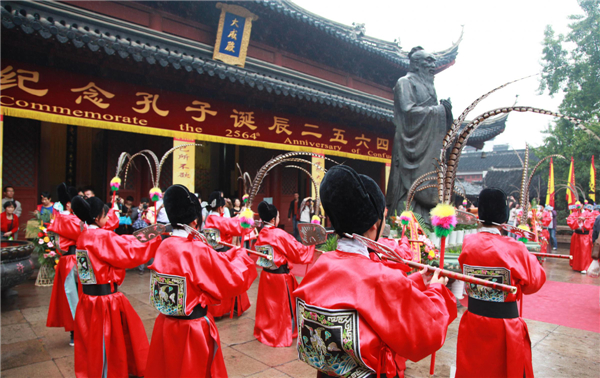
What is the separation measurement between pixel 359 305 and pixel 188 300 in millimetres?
1351

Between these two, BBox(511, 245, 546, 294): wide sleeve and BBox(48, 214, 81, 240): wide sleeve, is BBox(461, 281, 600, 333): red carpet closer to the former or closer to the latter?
BBox(511, 245, 546, 294): wide sleeve

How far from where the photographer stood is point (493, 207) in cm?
269

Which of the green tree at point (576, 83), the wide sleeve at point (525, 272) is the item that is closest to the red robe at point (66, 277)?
the wide sleeve at point (525, 272)

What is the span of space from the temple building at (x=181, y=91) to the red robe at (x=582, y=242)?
5.57m

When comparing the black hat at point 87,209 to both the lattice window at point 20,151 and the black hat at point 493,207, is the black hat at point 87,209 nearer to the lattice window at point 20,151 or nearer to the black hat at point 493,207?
the black hat at point 493,207

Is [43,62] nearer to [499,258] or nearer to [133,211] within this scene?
[133,211]

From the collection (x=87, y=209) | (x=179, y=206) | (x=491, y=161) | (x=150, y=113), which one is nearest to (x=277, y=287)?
(x=179, y=206)

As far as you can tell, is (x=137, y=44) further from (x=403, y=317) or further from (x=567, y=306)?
(x=567, y=306)

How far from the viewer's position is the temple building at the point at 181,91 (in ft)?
20.7

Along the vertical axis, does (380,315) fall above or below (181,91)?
below

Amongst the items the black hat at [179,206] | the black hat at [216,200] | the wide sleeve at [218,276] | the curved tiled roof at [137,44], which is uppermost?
the curved tiled roof at [137,44]

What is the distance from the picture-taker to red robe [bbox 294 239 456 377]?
1.43 m

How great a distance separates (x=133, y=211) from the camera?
8023 millimetres

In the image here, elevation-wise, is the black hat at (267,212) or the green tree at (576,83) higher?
the green tree at (576,83)
